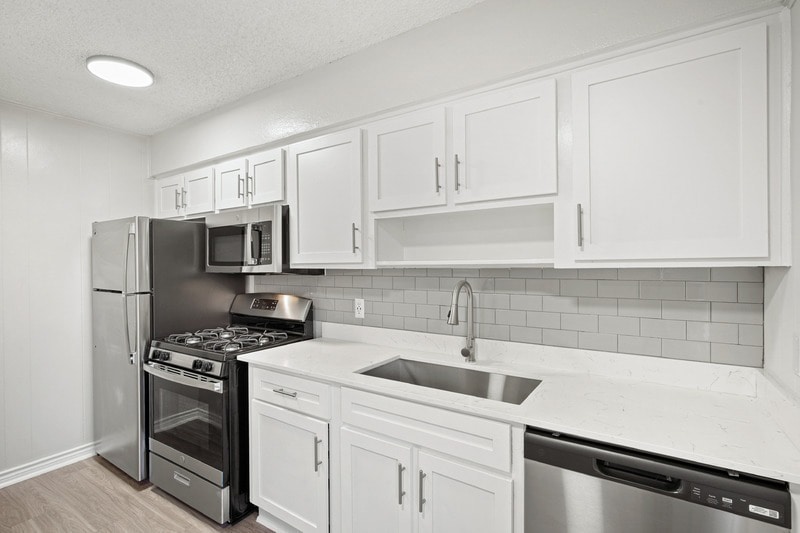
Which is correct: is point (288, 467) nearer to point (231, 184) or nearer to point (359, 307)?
point (359, 307)

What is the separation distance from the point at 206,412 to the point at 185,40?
1.97 metres

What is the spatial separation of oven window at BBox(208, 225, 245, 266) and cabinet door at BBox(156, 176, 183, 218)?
66 centimetres

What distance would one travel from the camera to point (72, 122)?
304 cm

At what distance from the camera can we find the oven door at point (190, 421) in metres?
2.18

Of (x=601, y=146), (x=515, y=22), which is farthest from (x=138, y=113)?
(x=601, y=146)

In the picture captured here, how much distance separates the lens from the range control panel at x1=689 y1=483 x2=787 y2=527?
100cm

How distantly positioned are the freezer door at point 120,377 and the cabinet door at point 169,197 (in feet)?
2.65

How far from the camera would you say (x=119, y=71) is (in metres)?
2.31

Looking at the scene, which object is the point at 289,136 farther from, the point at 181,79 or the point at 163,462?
the point at 163,462

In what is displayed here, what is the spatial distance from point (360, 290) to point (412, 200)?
33.0 inches

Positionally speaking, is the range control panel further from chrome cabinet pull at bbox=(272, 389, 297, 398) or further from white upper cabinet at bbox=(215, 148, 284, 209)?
white upper cabinet at bbox=(215, 148, 284, 209)

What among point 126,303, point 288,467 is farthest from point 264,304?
point 288,467

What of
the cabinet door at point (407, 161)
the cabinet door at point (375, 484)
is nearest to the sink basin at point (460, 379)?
the cabinet door at point (375, 484)

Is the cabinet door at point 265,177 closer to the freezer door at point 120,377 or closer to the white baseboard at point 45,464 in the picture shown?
the freezer door at point 120,377
